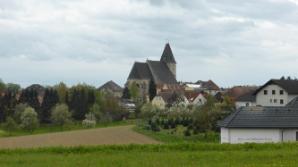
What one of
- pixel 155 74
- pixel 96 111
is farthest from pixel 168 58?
pixel 96 111

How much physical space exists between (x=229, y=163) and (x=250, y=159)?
1311 millimetres

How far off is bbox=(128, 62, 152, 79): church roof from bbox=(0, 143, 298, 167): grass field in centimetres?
14074

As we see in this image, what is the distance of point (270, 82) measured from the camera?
275 ft

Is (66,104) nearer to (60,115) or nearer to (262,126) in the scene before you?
(60,115)

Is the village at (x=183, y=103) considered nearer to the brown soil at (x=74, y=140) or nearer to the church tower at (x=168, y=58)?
the church tower at (x=168, y=58)

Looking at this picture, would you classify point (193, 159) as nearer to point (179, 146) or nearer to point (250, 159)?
point (250, 159)

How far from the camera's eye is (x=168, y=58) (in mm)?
171125

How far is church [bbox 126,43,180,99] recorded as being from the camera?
161938 millimetres

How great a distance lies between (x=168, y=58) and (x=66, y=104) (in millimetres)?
75133

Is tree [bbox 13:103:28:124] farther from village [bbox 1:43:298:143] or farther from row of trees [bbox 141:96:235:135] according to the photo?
row of trees [bbox 141:96:235:135]

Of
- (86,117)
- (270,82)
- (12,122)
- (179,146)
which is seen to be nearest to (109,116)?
(86,117)

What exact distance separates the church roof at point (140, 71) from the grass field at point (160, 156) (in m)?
141

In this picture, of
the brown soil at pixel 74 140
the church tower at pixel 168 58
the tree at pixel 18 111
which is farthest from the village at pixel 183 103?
the brown soil at pixel 74 140

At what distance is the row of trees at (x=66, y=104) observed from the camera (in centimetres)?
9062
